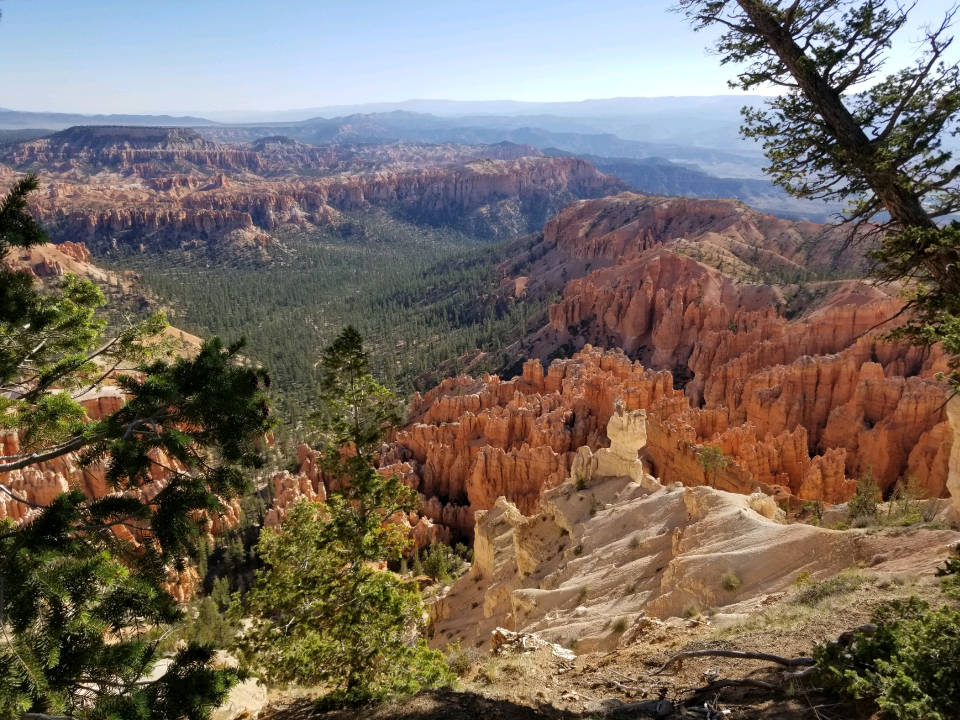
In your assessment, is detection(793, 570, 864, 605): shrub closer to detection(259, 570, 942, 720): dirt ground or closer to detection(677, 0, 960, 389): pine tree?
detection(259, 570, 942, 720): dirt ground

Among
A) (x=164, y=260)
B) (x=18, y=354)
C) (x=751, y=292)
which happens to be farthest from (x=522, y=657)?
(x=164, y=260)

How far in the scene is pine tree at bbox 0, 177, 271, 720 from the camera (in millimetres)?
5523

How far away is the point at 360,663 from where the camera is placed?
384 inches

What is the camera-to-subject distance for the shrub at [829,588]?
10.5 m

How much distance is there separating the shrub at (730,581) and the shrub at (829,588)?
8.72 ft

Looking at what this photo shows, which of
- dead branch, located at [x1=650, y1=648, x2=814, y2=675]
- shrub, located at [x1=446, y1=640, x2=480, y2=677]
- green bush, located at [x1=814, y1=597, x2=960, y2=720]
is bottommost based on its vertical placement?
shrub, located at [x1=446, y1=640, x2=480, y2=677]

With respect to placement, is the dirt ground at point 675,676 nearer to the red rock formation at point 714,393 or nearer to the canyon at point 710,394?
the canyon at point 710,394

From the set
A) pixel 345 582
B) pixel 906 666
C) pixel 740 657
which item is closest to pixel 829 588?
pixel 740 657

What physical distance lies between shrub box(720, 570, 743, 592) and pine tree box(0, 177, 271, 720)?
1142 centimetres

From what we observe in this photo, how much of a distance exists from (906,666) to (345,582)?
7954 mm

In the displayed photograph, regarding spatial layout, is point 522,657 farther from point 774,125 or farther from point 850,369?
point 850,369

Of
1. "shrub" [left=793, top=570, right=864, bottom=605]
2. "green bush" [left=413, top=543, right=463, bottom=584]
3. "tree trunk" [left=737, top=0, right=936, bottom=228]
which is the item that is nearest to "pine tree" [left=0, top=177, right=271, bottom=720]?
"tree trunk" [left=737, top=0, right=936, bottom=228]

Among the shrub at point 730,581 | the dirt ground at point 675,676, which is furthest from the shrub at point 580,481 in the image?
the dirt ground at point 675,676

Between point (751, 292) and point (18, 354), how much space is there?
58.0m
